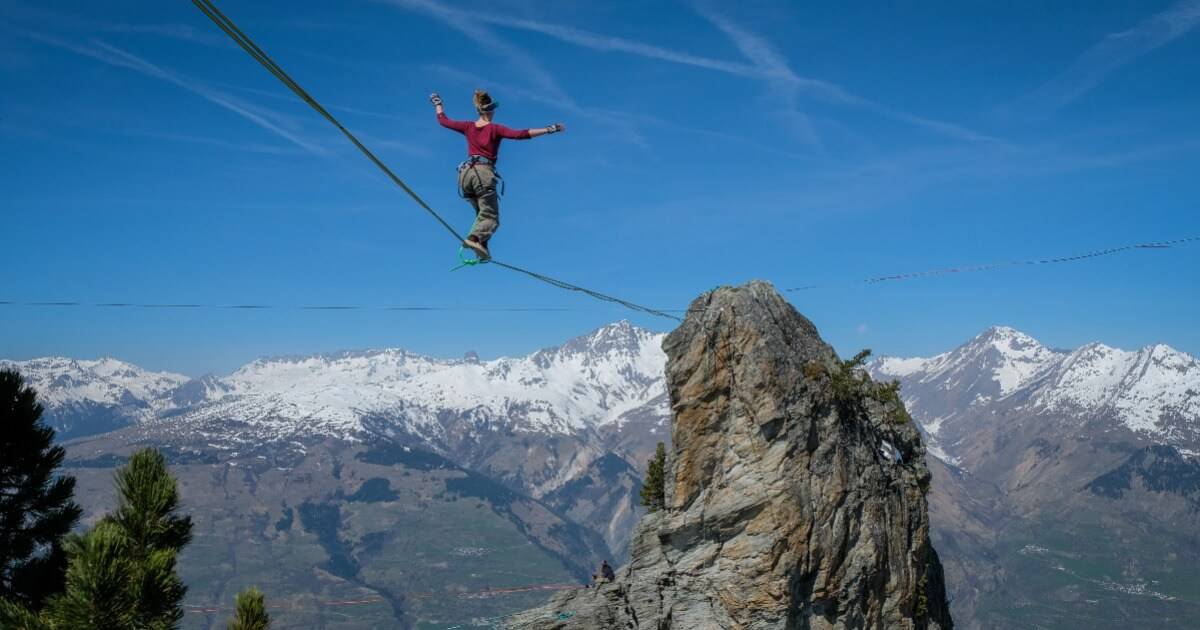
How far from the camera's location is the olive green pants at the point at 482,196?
65.0 feet

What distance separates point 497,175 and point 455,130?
1.51 meters

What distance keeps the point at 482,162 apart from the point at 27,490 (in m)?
15.9

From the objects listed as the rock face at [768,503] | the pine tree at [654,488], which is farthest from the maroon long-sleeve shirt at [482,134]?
the pine tree at [654,488]

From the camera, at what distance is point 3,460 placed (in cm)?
2183

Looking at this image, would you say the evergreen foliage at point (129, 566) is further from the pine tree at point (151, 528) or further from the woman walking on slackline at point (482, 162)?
the woman walking on slackline at point (482, 162)

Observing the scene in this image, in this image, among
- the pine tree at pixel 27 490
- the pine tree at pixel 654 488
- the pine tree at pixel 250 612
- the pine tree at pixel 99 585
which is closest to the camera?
the pine tree at pixel 99 585

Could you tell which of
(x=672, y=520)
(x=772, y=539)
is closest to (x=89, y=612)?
(x=772, y=539)

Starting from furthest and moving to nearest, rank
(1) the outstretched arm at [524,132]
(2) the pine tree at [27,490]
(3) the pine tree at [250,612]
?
1. (2) the pine tree at [27,490]
2. (1) the outstretched arm at [524,132]
3. (3) the pine tree at [250,612]

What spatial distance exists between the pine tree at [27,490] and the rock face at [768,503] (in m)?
31.4

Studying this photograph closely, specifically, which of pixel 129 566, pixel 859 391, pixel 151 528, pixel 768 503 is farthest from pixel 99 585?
pixel 859 391

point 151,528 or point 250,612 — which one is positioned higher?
point 151,528

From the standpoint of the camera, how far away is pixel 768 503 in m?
43.5

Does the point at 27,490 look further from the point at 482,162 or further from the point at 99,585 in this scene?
→ the point at 482,162

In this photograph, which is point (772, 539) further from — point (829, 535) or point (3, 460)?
point (3, 460)
